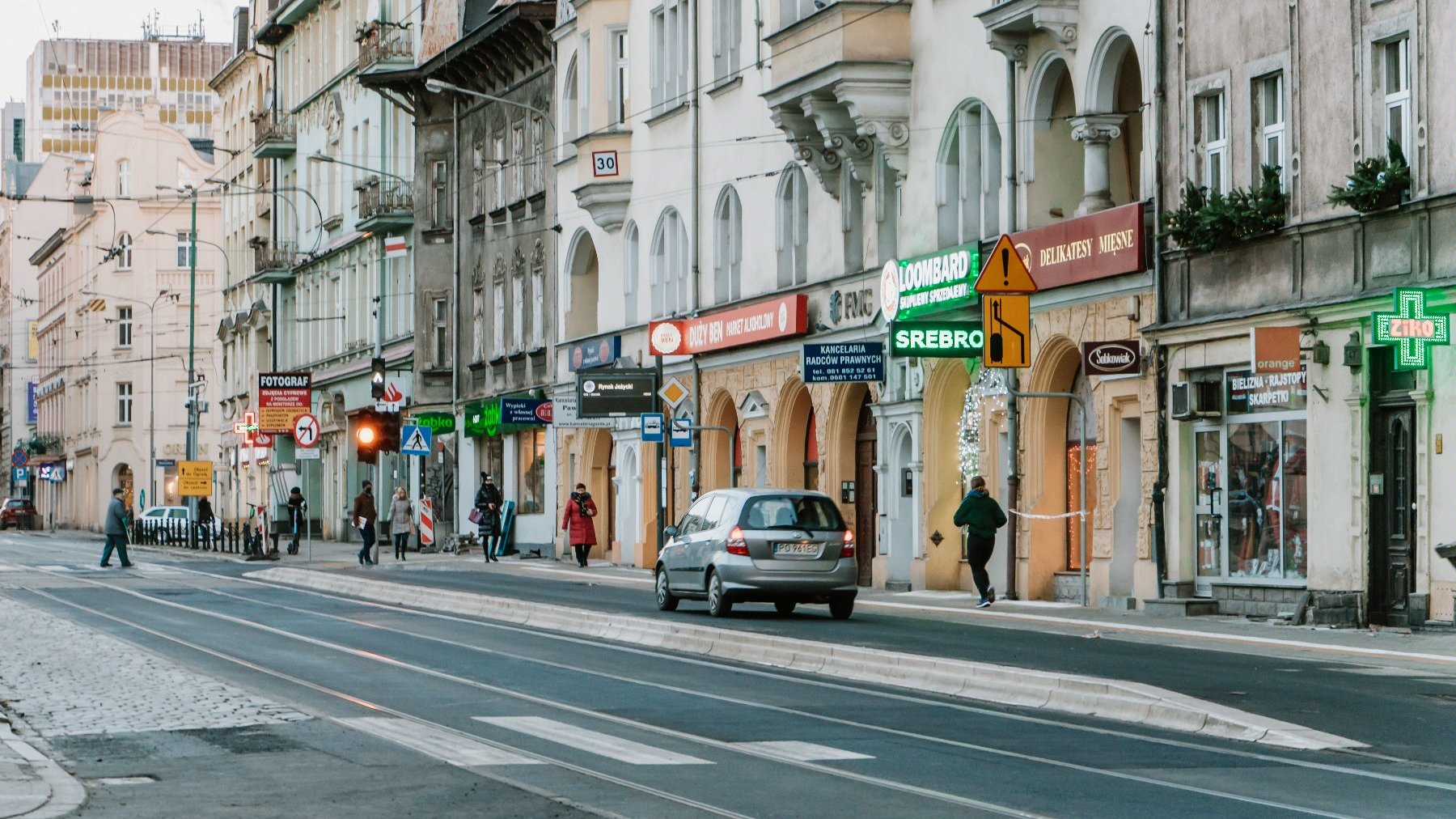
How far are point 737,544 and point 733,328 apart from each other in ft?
51.3

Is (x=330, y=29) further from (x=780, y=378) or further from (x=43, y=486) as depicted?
(x=43, y=486)

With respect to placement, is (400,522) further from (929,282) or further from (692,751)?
(692,751)

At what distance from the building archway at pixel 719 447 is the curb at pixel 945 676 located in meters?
15.9

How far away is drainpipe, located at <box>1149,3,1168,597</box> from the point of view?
94.4ft

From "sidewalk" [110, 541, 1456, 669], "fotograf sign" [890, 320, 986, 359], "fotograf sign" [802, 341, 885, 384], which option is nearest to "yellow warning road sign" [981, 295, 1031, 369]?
"sidewalk" [110, 541, 1456, 669]

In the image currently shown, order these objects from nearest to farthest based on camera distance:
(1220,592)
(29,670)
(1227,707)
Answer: (1227,707), (29,670), (1220,592)

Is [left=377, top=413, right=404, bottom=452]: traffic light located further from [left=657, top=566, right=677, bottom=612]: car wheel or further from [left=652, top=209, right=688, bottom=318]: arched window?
[left=657, top=566, right=677, bottom=612]: car wheel

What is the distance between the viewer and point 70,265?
12625cm

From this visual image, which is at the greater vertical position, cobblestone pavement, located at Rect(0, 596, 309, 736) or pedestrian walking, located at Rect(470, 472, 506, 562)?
pedestrian walking, located at Rect(470, 472, 506, 562)

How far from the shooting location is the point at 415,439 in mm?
50031

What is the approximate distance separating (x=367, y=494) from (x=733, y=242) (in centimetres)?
1097

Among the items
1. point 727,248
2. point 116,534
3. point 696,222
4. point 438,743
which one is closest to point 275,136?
point 116,534

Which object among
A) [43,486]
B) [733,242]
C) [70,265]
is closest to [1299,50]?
[733,242]

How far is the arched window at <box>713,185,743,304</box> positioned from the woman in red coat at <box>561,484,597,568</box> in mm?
5894
